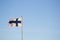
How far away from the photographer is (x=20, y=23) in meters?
16.9

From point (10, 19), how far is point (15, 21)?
0.77 m

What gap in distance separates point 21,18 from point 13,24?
1259mm

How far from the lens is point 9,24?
1719cm

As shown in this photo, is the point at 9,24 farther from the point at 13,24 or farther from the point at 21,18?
the point at 21,18

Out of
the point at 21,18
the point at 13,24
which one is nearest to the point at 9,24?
the point at 13,24

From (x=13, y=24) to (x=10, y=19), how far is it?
0.78 m

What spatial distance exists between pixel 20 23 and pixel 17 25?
1.55 ft

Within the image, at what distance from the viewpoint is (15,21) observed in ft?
55.6

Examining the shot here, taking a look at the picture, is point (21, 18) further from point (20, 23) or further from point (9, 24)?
point (9, 24)

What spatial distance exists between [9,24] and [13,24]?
557 mm

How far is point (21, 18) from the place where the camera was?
55.9 feet

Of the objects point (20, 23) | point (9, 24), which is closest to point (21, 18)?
point (20, 23)

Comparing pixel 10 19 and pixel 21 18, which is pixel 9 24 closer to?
pixel 10 19

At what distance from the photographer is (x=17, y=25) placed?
1673 centimetres
